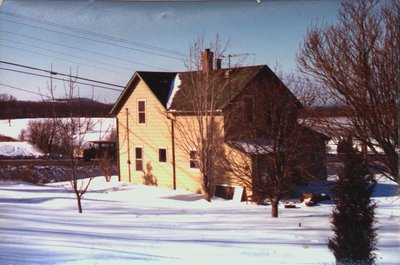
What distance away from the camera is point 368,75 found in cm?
396

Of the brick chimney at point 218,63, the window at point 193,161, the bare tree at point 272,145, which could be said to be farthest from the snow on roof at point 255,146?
the brick chimney at point 218,63

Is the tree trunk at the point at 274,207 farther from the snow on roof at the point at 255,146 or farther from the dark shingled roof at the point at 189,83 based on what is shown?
the dark shingled roof at the point at 189,83

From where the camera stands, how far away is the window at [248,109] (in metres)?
5.18

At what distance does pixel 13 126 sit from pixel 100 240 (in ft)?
4.31

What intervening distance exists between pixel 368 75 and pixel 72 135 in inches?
109

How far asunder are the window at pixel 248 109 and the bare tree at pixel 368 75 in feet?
3.64

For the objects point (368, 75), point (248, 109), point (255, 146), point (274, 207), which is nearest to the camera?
point (368, 75)

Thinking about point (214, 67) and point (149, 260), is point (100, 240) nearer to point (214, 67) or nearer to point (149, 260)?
point (149, 260)

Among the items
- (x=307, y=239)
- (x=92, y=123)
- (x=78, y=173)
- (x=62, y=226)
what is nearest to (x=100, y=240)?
(x=62, y=226)

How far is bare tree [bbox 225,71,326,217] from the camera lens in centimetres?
494

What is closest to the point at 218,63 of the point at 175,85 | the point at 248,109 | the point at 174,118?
the point at 175,85

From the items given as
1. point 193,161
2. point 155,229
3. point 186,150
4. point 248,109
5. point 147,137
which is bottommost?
point 155,229

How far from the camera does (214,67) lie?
443cm

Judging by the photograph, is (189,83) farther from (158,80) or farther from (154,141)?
(154,141)
